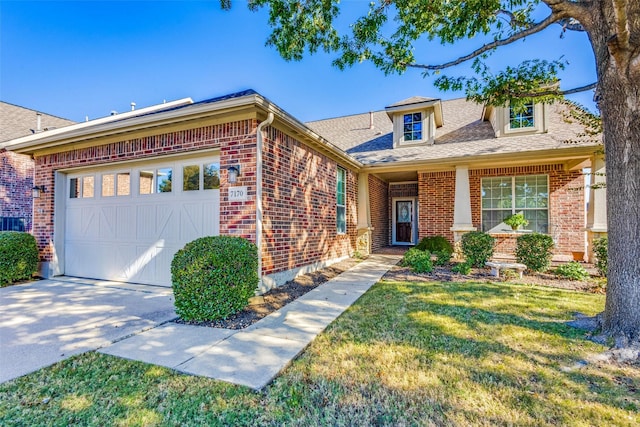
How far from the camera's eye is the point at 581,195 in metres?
8.70

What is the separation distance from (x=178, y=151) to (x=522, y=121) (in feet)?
33.2

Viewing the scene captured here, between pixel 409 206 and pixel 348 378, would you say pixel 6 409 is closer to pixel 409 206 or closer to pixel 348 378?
pixel 348 378

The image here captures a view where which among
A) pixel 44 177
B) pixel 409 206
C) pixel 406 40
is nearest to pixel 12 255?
pixel 44 177

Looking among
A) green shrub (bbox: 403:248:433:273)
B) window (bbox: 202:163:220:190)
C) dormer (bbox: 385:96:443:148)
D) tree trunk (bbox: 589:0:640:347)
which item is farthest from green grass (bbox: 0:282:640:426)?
dormer (bbox: 385:96:443:148)

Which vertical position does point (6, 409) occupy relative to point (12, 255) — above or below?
below

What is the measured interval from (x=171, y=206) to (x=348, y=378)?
4.94 metres

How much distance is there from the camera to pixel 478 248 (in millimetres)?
7547

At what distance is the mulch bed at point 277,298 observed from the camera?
399 centimetres

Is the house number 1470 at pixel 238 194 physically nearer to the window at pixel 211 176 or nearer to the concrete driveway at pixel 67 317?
the window at pixel 211 176

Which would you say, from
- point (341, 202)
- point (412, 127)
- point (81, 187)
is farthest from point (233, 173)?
point (412, 127)

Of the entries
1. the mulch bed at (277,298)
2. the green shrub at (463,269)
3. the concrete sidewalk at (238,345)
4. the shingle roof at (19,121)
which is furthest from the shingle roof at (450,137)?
the shingle roof at (19,121)

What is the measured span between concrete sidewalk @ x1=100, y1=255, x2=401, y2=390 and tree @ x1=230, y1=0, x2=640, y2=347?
3523 mm

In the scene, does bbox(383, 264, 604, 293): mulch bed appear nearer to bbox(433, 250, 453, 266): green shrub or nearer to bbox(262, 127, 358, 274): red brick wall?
bbox(433, 250, 453, 266): green shrub

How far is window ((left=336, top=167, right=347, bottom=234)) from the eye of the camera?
8.95m
